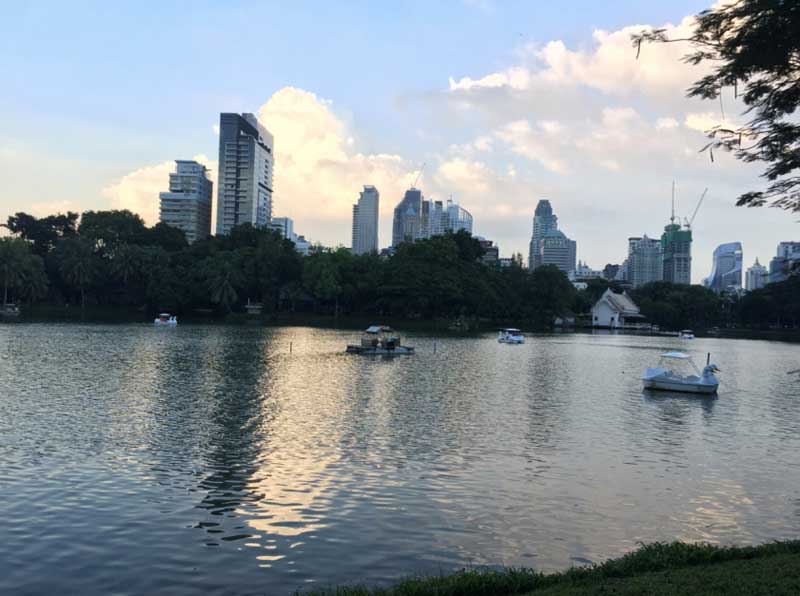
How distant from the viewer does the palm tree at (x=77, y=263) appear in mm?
125125

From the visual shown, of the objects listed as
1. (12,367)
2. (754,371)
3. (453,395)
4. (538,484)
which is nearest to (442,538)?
(538,484)

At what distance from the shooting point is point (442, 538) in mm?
14078

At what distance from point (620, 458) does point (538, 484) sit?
5.31 metres

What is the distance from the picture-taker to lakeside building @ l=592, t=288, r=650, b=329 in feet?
586

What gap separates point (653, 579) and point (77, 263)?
132 m

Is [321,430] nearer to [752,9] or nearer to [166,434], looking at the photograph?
[166,434]

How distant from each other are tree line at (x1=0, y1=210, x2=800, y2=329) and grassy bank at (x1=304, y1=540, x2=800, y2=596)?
117846 millimetres

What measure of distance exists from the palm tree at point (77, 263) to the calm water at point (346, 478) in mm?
92035

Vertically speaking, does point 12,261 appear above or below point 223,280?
above

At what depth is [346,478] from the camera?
18.5 meters

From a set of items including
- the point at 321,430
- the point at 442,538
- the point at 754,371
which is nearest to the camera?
the point at 442,538

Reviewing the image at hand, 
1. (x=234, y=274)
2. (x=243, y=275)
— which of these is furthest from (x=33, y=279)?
(x=243, y=275)

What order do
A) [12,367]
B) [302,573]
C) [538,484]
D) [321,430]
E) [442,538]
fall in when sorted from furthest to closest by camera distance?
1. [12,367]
2. [321,430]
3. [538,484]
4. [442,538]
5. [302,573]

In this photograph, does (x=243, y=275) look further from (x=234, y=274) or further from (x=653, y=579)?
(x=653, y=579)
